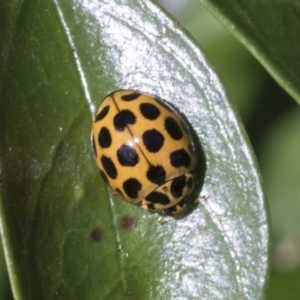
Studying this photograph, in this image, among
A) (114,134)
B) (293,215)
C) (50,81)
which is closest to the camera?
(50,81)

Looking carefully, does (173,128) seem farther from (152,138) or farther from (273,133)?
(273,133)

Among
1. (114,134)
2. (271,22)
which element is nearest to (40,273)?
(114,134)

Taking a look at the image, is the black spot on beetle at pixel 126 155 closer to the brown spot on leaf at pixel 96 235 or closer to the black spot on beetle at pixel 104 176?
the black spot on beetle at pixel 104 176

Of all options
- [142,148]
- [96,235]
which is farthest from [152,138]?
[96,235]

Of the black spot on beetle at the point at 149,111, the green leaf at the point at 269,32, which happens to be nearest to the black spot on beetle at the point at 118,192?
the black spot on beetle at the point at 149,111

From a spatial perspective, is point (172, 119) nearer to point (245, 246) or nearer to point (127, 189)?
point (127, 189)

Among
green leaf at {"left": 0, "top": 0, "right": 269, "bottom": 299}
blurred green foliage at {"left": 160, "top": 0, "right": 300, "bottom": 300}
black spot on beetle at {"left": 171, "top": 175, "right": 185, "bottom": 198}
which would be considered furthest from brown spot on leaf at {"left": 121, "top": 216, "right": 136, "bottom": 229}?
blurred green foliage at {"left": 160, "top": 0, "right": 300, "bottom": 300}
